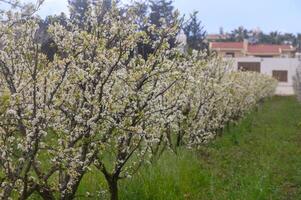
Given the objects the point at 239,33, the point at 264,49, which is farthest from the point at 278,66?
the point at 239,33

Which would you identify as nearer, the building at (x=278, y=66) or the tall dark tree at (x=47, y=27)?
the tall dark tree at (x=47, y=27)

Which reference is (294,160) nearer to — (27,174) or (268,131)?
(268,131)

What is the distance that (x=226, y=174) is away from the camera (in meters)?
9.88

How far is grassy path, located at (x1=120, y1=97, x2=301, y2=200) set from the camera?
7.13 m

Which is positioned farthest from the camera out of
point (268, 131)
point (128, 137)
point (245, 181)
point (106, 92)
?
point (268, 131)

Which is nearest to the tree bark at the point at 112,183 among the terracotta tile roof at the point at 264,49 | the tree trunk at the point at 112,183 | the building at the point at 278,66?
the tree trunk at the point at 112,183

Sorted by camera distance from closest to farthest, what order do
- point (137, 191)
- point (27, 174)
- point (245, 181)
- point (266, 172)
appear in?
point (27, 174) → point (137, 191) → point (245, 181) → point (266, 172)

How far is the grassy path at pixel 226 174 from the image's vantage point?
7129 millimetres

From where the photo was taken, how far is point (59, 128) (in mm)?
4719

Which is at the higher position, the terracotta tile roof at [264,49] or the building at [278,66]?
the terracotta tile roof at [264,49]

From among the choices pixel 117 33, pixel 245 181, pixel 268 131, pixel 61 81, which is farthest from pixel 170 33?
pixel 268 131

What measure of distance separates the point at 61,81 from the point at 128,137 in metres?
1.47

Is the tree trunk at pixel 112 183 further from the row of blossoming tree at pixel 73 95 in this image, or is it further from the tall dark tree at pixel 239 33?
the tall dark tree at pixel 239 33

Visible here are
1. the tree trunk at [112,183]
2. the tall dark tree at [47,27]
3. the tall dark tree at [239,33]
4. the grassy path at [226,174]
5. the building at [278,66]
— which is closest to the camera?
the tall dark tree at [47,27]
